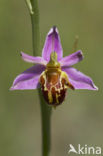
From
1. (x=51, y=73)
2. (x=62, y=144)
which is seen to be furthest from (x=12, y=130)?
(x=51, y=73)

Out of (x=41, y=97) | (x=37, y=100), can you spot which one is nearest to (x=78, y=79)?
(x=41, y=97)

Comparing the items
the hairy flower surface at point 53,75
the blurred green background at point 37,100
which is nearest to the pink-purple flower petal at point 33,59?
the hairy flower surface at point 53,75

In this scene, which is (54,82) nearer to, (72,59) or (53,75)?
(53,75)

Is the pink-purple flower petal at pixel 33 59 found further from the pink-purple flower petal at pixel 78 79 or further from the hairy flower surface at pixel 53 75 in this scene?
the pink-purple flower petal at pixel 78 79

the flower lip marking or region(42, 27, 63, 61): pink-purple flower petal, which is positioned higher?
region(42, 27, 63, 61): pink-purple flower petal

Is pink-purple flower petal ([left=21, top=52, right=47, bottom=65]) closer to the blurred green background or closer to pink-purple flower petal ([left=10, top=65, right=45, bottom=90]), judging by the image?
pink-purple flower petal ([left=10, top=65, right=45, bottom=90])

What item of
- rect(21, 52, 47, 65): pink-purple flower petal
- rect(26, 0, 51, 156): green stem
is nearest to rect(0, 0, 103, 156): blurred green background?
rect(26, 0, 51, 156): green stem

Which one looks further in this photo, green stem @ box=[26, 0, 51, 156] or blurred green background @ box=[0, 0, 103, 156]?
blurred green background @ box=[0, 0, 103, 156]
